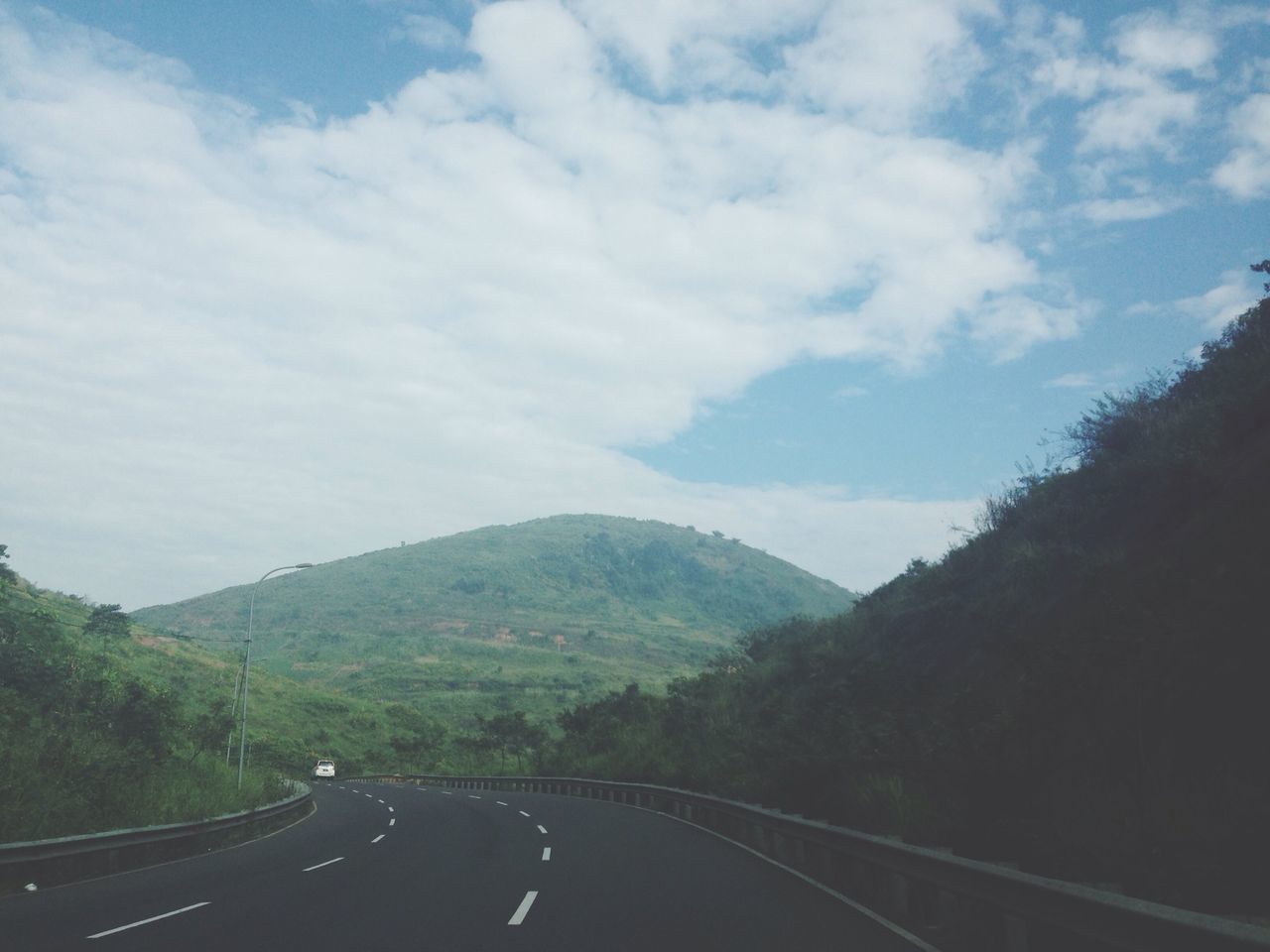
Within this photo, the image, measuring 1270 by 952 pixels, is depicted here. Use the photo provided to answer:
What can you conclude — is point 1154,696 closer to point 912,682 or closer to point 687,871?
point 687,871

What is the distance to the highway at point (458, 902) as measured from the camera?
842 centimetres

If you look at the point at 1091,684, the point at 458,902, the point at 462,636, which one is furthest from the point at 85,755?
the point at 462,636

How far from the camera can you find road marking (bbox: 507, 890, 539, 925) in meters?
9.33

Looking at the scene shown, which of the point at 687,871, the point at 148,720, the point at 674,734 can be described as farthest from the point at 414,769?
the point at 687,871

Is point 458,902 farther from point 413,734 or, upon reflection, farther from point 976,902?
point 413,734

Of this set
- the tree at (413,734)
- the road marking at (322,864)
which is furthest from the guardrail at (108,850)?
the tree at (413,734)

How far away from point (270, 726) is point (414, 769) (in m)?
12.8

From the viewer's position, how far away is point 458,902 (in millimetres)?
10672

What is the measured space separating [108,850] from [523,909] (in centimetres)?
824

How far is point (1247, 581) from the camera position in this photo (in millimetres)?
12906

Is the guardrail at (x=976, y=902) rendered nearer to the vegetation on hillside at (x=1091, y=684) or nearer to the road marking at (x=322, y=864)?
the vegetation on hillside at (x=1091, y=684)

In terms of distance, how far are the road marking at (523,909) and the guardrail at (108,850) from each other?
20.9 feet

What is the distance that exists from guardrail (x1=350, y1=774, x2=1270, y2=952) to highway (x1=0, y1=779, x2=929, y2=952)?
0.49 metres

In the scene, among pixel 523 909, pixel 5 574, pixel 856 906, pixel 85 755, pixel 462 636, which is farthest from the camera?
pixel 462 636
